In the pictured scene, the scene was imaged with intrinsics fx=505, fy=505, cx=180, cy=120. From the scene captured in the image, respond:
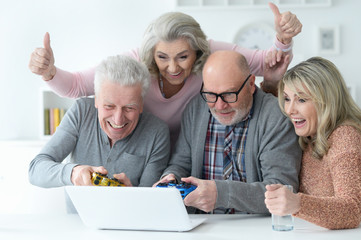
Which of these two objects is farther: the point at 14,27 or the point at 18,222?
the point at 14,27

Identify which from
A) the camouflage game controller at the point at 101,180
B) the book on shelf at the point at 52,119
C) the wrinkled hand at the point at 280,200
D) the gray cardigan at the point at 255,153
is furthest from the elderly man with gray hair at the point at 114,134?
the book on shelf at the point at 52,119

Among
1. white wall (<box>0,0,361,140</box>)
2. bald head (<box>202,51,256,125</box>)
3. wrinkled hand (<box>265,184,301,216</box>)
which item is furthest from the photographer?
white wall (<box>0,0,361,140</box>)

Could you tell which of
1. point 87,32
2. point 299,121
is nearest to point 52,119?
point 87,32

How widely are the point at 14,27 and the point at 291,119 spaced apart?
3.73m

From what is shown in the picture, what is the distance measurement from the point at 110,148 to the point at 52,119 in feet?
8.62

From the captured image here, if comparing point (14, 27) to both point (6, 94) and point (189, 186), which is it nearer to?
point (6, 94)

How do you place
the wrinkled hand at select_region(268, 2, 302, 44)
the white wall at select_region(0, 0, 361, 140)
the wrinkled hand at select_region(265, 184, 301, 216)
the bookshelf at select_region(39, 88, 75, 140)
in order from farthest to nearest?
the white wall at select_region(0, 0, 361, 140) < the bookshelf at select_region(39, 88, 75, 140) < the wrinkled hand at select_region(268, 2, 302, 44) < the wrinkled hand at select_region(265, 184, 301, 216)

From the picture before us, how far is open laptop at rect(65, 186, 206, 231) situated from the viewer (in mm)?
1548

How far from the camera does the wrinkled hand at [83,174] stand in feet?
6.06

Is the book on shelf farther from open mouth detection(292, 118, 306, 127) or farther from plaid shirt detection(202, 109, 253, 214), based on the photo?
open mouth detection(292, 118, 306, 127)

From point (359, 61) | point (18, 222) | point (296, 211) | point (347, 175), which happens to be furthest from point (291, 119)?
point (359, 61)

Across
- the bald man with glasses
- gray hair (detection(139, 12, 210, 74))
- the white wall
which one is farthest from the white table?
the white wall

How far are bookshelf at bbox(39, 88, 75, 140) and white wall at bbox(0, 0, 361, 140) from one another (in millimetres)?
211

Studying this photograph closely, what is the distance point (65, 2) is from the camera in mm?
4930
